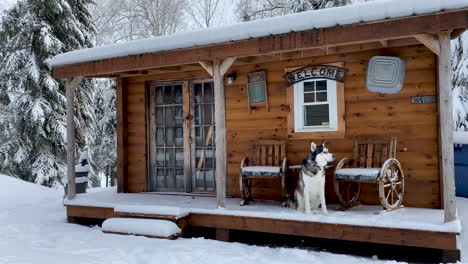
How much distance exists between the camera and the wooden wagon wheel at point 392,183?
192 inches

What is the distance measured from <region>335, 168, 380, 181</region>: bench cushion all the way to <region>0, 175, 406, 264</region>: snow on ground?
0.91m

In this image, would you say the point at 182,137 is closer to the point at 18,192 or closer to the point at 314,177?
the point at 314,177

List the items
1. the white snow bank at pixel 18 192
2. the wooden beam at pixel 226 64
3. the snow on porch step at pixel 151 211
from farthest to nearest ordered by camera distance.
→ the white snow bank at pixel 18 192 → the snow on porch step at pixel 151 211 → the wooden beam at pixel 226 64

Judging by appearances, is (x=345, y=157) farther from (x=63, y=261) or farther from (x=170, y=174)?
(x=63, y=261)

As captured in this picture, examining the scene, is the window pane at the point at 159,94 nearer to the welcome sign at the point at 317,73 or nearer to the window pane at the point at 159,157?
the window pane at the point at 159,157

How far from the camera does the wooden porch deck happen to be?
14.1 feet

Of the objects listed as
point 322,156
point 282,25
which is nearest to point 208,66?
point 282,25

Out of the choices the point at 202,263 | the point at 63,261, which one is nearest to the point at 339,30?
the point at 202,263

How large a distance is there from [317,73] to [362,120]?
3.08 ft

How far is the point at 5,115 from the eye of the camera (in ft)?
40.4

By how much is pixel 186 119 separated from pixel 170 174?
1056 millimetres

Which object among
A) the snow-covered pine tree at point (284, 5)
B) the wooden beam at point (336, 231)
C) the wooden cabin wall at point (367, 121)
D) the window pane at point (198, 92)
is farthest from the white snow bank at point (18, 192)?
the snow-covered pine tree at point (284, 5)

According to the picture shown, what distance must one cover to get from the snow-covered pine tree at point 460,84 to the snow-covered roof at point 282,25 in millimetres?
7265

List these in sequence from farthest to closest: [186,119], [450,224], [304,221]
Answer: [186,119]
[304,221]
[450,224]
